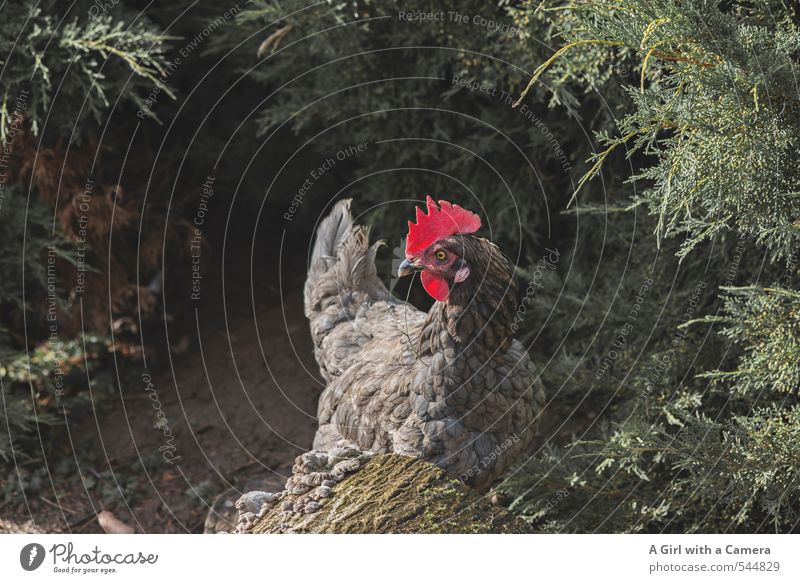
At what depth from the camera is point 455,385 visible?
3.75 m

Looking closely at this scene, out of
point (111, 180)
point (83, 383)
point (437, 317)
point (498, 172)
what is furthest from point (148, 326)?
point (437, 317)

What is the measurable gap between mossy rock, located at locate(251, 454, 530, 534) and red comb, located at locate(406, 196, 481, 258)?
3.06 feet

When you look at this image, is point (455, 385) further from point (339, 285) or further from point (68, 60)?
point (68, 60)

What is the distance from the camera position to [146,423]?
5.92 metres

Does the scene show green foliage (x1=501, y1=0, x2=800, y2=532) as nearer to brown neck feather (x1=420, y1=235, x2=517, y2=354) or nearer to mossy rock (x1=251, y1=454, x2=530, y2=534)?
brown neck feather (x1=420, y1=235, x2=517, y2=354)

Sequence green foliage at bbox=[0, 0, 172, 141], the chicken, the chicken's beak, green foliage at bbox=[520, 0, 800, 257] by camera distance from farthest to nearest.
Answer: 1. green foliage at bbox=[0, 0, 172, 141]
2. the chicken's beak
3. the chicken
4. green foliage at bbox=[520, 0, 800, 257]

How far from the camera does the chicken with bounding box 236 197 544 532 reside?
3.54m

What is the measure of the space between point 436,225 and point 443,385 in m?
0.73

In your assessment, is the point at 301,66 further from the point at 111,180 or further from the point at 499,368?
the point at 499,368

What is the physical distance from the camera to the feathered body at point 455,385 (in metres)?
3.71

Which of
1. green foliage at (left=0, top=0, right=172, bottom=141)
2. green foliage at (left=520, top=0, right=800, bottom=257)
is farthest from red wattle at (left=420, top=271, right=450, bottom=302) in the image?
green foliage at (left=0, top=0, right=172, bottom=141)

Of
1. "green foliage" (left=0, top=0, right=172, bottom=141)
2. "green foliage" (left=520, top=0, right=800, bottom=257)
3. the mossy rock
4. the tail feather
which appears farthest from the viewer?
"green foliage" (left=0, top=0, right=172, bottom=141)
